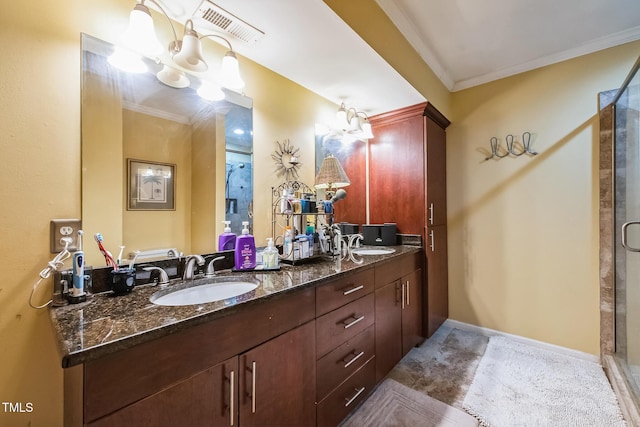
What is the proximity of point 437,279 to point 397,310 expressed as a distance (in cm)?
81

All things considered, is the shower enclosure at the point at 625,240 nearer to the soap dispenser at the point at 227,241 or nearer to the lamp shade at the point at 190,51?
the soap dispenser at the point at 227,241

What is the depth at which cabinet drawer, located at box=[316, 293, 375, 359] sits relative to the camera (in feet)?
4.16

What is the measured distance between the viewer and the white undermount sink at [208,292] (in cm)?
112

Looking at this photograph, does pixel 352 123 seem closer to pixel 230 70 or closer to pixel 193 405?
pixel 230 70

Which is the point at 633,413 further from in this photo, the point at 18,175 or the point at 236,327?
the point at 18,175

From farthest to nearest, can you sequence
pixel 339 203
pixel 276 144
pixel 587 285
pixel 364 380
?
pixel 339 203, pixel 587 285, pixel 276 144, pixel 364 380

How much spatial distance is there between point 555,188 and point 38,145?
330 centimetres

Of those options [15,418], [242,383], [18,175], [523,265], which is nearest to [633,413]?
[523,265]

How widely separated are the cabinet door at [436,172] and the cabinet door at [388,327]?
0.82m

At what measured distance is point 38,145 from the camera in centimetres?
98

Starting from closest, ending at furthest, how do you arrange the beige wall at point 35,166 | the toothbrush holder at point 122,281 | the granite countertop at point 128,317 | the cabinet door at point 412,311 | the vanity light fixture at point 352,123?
the granite countertop at point 128,317 < the beige wall at point 35,166 < the toothbrush holder at point 122,281 < the cabinet door at point 412,311 < the vanity light fixture at point 352,123

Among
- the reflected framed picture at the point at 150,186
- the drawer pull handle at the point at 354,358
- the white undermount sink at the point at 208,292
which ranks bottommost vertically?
the drawer pull handle at the point at 354,358

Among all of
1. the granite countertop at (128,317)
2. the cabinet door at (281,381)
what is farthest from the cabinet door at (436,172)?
the cabinet door at (281,381)

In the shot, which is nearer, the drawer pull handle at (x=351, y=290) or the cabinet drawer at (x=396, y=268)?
the drawer pull handle at (x=351, y=290)
